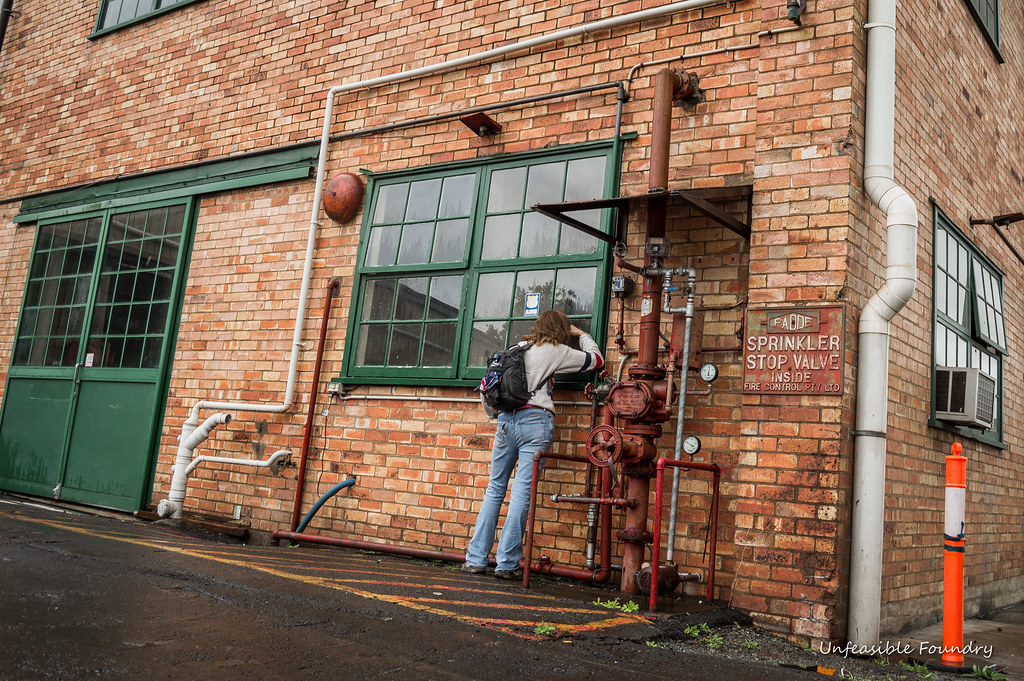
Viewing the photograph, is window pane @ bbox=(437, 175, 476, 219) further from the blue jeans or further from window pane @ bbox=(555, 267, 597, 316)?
the blue jeans

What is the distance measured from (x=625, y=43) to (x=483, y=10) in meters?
1.41

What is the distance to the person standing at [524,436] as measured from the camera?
5387 millimetres

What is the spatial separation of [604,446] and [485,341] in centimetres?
173

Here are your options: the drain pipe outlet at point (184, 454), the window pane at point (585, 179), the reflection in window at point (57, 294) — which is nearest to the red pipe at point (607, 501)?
the window pane at point (585, 179)

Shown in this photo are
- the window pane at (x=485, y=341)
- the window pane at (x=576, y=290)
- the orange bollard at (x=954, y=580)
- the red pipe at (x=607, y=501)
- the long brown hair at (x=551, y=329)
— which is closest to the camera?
the orange bollard at (x=954, y=580)

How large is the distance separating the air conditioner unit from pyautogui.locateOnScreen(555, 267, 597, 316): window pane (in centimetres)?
260

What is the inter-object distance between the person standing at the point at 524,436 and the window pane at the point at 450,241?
4.57 feet

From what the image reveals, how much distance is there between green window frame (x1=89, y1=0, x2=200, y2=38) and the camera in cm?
946

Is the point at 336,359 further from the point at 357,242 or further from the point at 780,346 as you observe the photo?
the point at 780,346

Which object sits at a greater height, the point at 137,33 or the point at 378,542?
the point at 137,33

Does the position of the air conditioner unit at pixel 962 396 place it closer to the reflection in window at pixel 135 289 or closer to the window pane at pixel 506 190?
the window pane at pixel 506 190

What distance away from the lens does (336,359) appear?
715cm

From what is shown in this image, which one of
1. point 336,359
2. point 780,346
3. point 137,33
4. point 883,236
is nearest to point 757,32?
point 883,236

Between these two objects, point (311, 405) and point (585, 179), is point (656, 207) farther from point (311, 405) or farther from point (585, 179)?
point (311, 405)
